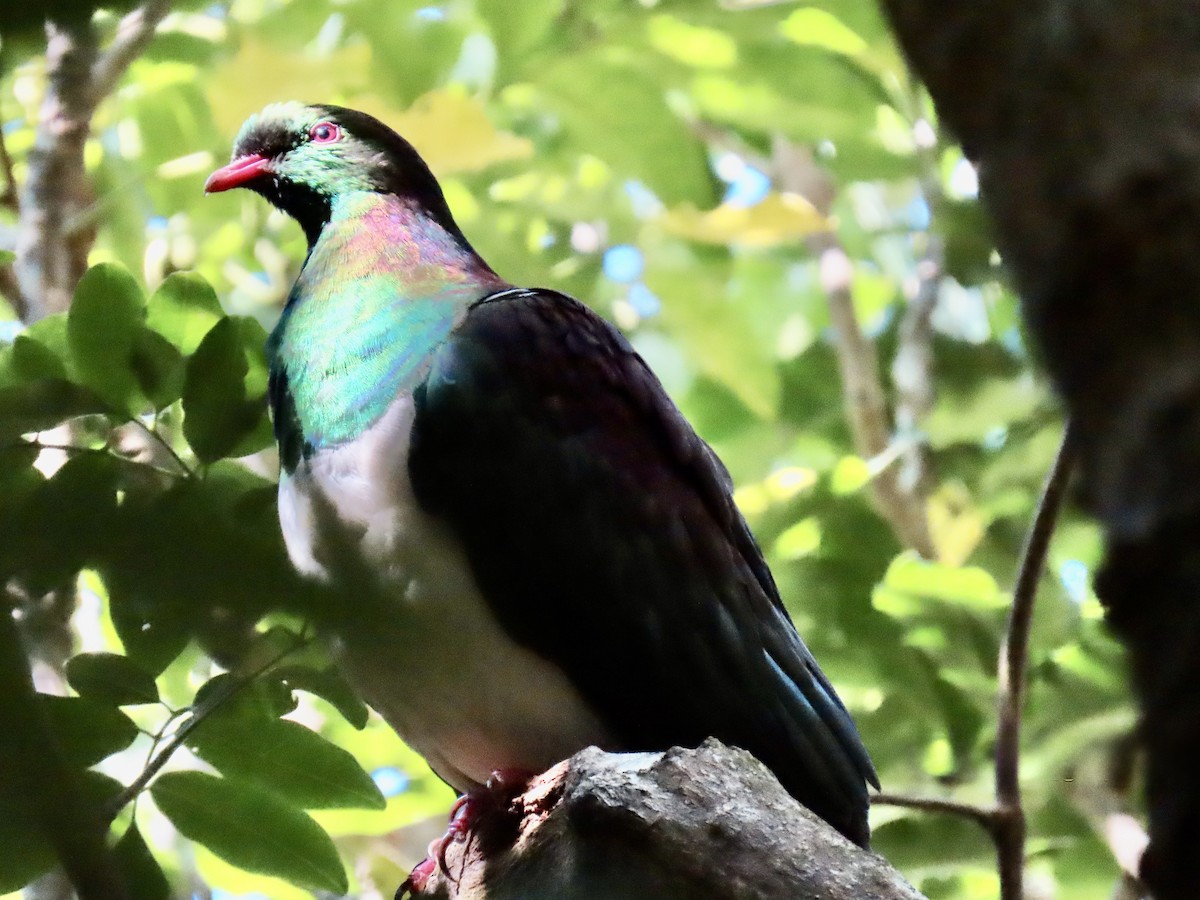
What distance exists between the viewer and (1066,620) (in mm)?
2771

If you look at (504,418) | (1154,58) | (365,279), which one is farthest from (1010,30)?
(365,279)

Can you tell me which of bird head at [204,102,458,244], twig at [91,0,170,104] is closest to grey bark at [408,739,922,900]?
bird head at [204,102,458,244]

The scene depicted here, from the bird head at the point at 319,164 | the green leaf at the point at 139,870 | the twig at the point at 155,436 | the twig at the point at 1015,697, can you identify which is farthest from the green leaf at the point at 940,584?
the green leaf at the point at 139,870

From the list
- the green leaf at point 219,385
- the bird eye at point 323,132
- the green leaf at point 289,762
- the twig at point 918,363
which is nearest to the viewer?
the green leaf at point 289,762

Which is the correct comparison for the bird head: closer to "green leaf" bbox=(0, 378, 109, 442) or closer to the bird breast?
the bird breast

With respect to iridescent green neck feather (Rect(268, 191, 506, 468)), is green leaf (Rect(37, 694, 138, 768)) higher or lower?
higher

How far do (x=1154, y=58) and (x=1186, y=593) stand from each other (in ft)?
0.67

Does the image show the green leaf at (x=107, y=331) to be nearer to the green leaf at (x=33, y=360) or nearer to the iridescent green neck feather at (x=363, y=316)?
the green leaf at (x=33, y=360)

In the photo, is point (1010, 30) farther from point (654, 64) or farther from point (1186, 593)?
point (654, 64)

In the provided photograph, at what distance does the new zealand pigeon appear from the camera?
2018mm

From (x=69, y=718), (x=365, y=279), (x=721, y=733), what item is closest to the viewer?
(x=69, y=718)

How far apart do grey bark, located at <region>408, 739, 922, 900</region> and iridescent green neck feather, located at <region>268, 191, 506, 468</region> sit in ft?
2.61

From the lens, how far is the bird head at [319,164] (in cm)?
268

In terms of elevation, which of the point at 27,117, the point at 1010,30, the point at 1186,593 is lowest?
the point at 27,117
